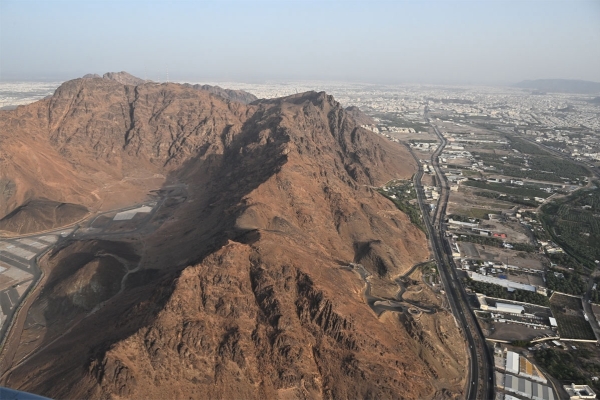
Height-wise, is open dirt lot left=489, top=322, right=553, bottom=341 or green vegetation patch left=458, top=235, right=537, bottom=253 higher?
open dirt lot left=489, top=322, right=553, bottom=341

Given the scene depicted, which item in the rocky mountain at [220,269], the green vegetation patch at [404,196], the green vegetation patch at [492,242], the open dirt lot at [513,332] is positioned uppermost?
the rocky mountain at [220,269]

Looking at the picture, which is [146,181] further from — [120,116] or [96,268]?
[96,268]

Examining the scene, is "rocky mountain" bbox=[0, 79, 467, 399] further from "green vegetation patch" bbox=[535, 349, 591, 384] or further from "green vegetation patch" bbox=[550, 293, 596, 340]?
"green vegetation patch" bbox=[550, 293, 596, 340]

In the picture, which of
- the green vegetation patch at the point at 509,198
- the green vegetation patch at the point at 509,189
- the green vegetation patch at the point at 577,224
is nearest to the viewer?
the green vegetation patch at the point at 577,224

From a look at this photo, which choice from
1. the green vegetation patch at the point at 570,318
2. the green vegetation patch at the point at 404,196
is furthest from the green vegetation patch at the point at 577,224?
the green vegetation patch at the point at 404,196

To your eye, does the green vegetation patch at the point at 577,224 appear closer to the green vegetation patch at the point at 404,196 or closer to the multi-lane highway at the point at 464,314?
the multi-lane highway at the point at 464,314

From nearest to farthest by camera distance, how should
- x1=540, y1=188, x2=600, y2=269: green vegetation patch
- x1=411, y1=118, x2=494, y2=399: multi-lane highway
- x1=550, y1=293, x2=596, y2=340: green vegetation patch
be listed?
x1=411, y1=118, x2=494, y2=399: multi-lane highway
x1=550, y1=293, x2=596, y2=340: green vegetation patch
x1=540, y1=188, x2=600, y2=269: green vegetation patch

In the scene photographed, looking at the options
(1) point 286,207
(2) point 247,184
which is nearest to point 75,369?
(1) point 286,207

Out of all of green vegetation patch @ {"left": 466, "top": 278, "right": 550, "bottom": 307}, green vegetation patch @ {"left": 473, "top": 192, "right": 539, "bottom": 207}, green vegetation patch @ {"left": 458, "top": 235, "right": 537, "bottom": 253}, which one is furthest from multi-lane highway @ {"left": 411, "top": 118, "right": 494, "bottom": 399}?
green vegetation patch @ {"left": 473, "top": 192, "right": 539, "bottom": 207}

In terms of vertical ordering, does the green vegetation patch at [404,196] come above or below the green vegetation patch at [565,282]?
above
